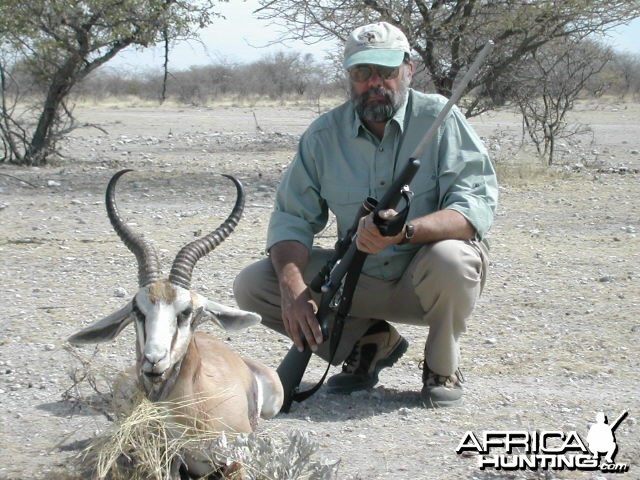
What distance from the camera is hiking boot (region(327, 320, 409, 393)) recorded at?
5.85 meters

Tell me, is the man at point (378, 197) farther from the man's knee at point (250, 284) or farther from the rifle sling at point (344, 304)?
the rifle sling at point (344, 304)

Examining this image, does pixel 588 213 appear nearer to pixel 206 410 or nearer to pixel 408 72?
pixel 408 72

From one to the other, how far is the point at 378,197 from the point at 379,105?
49 centimetres

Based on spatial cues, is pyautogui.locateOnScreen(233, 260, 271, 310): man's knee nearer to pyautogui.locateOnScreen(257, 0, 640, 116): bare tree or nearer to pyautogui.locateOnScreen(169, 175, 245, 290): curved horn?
pyautogui.locateOnScreen(169, 175, 245, 290): curved horn

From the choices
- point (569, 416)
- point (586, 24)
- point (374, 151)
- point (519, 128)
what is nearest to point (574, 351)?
point (569, 416)

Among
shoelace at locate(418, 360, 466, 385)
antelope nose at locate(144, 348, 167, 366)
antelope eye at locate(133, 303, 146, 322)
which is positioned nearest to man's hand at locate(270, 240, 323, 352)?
shoelace at locate(418, 360, 466, 385)

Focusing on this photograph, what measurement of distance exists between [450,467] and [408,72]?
2.17m

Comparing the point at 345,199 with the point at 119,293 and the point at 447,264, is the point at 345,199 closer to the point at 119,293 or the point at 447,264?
the point at 447,264

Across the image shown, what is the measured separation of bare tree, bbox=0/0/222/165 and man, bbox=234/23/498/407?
10442 millimetres

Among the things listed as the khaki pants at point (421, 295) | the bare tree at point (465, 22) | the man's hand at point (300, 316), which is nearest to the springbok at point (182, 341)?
the man's hand at point (300, 316)

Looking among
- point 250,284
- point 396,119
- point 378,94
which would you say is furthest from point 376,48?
point 250,284

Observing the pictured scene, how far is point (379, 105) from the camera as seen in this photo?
548cm

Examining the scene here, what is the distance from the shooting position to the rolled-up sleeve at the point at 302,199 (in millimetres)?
5656

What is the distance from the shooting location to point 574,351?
6.52 meters
